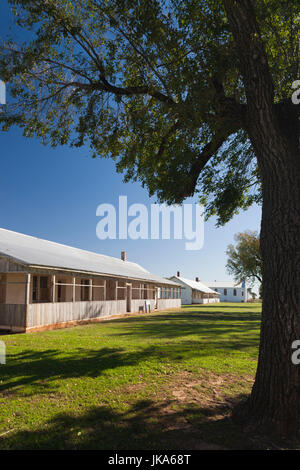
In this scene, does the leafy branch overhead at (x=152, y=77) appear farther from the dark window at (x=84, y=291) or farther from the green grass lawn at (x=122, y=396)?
the dark window at (x=84, y=291)

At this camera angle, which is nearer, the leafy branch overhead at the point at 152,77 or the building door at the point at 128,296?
the leafy branch overhead at the point at 152,77

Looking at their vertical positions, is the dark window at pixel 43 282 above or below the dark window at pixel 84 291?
above

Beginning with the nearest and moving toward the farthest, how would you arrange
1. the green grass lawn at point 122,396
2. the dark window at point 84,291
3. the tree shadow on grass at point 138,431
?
1. the tree shadow on grass at point 138,431
2. the green grass lawn at point 122,396
3. the dark window at point 84,291

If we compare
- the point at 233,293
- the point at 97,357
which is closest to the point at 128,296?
the point at 97,357

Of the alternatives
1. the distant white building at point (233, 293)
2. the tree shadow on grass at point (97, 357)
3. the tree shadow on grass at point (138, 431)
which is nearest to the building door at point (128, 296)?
the tree shadow on grass at point (97, 357)

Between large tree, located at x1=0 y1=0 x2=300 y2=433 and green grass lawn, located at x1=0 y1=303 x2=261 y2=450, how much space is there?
1010 millimetres

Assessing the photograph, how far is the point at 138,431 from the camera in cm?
415

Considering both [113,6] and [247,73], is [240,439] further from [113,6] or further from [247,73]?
[113,6]

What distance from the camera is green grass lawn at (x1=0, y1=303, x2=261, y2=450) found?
12.9 ft

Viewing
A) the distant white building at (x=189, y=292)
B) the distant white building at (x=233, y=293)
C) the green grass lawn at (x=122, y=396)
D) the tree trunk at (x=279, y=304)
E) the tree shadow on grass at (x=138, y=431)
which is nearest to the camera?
the tree shadow on grass at (x=138, y=431)

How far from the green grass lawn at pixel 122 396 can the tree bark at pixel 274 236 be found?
2.14 ft

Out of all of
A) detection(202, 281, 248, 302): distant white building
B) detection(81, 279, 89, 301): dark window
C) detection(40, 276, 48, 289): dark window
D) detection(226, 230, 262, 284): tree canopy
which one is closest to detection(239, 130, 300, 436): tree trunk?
detection(40, 276, 48, 289): dark window

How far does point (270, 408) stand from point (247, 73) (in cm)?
508

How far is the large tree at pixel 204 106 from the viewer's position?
429cm
